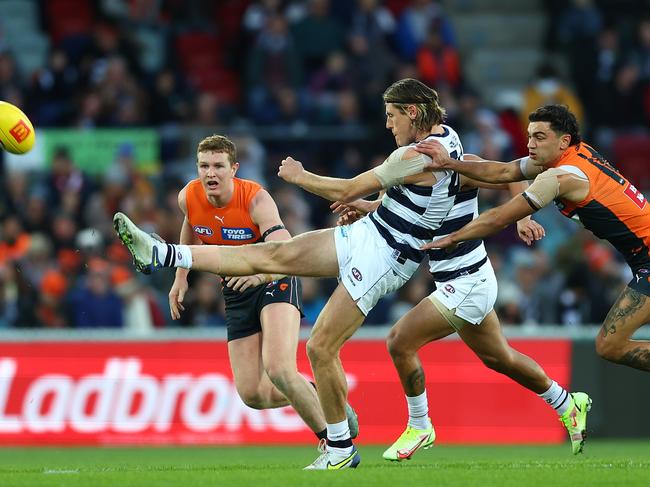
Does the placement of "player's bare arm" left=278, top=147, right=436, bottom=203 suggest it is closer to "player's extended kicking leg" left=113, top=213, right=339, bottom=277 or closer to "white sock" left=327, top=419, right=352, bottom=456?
"player's extended kicking leg" left=113, top=213, right=339, bottom=277

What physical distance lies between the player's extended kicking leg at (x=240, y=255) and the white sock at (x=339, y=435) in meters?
1.12

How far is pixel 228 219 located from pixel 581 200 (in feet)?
9.56

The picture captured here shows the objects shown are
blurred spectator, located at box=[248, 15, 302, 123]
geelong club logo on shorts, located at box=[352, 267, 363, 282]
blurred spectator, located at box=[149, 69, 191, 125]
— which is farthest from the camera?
blurred spectator, located at box=[248, 15, 302, 123]

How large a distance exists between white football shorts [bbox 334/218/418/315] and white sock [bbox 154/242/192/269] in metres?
1.13

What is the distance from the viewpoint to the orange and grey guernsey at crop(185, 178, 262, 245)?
470 inches

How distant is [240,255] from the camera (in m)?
10.8

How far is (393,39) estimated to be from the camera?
21828 mm

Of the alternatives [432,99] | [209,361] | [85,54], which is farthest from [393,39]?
[432,99]

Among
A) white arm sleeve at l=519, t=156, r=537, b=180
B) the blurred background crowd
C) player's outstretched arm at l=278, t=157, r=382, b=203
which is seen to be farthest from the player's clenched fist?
the blurred background crowd

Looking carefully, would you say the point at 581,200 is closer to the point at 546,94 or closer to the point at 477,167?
the point at 477,167

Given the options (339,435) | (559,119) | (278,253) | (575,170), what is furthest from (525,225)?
(339,435)

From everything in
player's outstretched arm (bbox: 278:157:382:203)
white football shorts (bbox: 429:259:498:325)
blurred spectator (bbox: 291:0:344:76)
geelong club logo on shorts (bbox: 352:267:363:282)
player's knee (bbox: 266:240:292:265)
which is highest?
blurred spectator (bbox: 291:0:344:76)

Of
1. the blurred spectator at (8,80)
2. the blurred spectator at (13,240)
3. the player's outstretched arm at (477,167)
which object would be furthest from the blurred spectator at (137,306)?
the player's outstretched arm at (477,167)

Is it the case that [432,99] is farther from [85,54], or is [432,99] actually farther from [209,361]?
[85,54]
